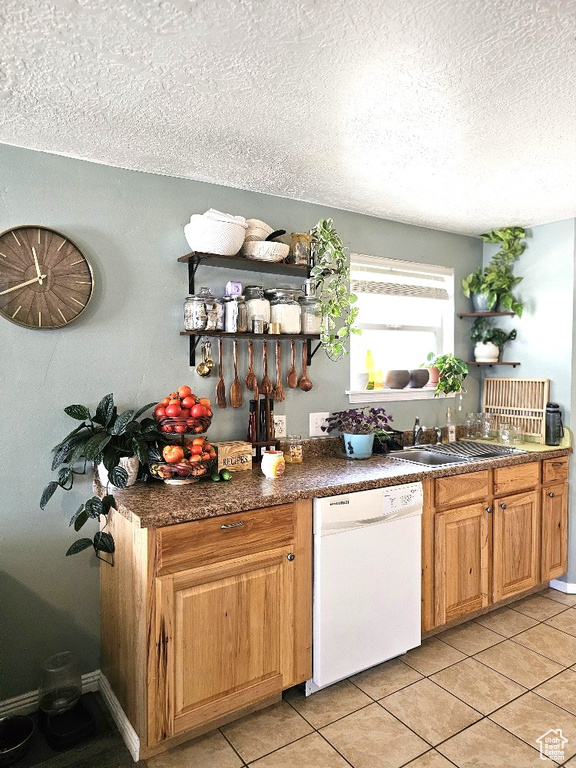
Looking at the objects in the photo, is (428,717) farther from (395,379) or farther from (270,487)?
(395,379)

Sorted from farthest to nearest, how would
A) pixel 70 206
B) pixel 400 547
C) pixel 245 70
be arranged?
pixel 400 547 < pixel 70 206 < pixel 245 70

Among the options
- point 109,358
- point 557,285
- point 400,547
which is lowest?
point 400,547

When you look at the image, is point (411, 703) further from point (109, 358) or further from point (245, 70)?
point (245, 70)

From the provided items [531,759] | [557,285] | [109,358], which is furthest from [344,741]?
[557,285]

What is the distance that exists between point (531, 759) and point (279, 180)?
262 cm

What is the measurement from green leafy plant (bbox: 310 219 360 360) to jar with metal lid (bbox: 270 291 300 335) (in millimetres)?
177

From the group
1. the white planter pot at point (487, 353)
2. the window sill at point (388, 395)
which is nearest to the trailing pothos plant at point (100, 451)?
the window sill at point (388, 395)

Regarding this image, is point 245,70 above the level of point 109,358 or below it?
above

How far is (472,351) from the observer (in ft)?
11.9

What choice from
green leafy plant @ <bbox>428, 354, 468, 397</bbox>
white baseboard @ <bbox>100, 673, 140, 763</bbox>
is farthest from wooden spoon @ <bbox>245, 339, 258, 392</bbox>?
white baseboard @ <bbox>100, 673, 140, 763</bbox>

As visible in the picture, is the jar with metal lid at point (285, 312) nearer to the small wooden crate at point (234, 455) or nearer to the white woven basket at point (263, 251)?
the white woven basket at point (263, 251)

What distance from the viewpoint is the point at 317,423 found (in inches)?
112

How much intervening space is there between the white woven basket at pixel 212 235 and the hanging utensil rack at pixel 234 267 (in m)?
0.03

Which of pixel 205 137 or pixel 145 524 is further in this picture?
pixel 205 137
